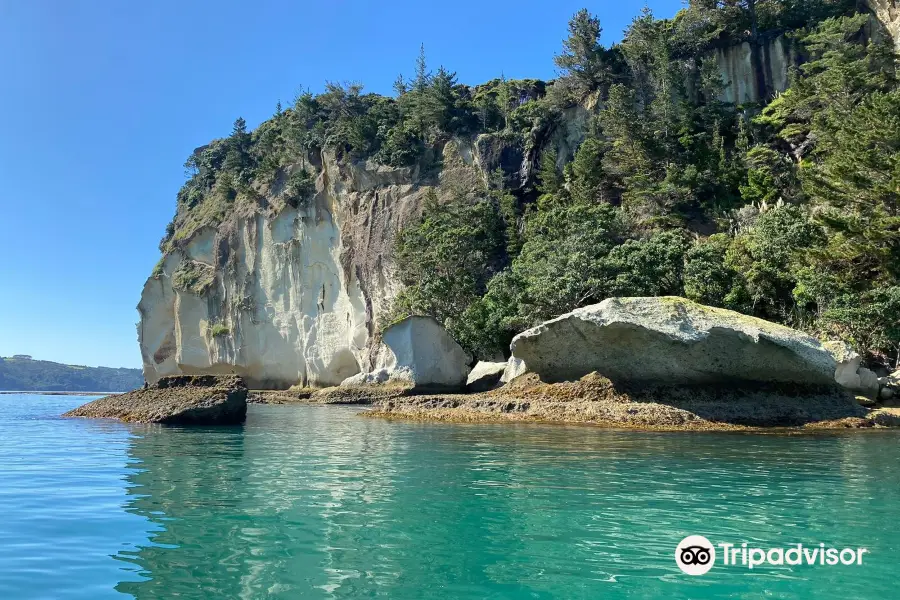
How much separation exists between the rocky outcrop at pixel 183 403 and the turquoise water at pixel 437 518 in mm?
6134

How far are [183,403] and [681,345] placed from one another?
14.7 metres

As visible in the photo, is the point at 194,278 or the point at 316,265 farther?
the point at 194,278

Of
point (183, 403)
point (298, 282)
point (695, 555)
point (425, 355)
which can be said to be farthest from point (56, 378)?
point (695, 555)

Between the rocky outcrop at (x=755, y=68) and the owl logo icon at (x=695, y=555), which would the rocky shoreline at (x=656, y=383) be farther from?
the rocky outcrop at (x=755, y=68)

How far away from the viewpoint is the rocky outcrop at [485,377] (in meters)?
28.2

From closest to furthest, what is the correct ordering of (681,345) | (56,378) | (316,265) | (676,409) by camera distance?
(681,345)
(676,409)
(316,265)
(56,378)

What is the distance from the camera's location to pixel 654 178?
41.8m

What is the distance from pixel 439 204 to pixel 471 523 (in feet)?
142

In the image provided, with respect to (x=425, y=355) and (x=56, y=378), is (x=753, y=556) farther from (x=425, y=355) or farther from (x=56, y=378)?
(x=56, y=378)

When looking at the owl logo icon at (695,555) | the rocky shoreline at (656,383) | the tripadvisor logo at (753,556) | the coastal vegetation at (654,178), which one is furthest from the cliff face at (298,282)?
the tripadvisor logo at (753,556)

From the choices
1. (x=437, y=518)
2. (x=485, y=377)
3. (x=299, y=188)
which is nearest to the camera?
(x=437, y=518)

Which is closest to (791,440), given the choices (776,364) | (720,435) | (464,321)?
(720,435)

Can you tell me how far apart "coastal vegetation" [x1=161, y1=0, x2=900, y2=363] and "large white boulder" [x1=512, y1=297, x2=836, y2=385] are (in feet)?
22.1

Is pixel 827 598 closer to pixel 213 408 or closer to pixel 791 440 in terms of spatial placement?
pixel 791 440
